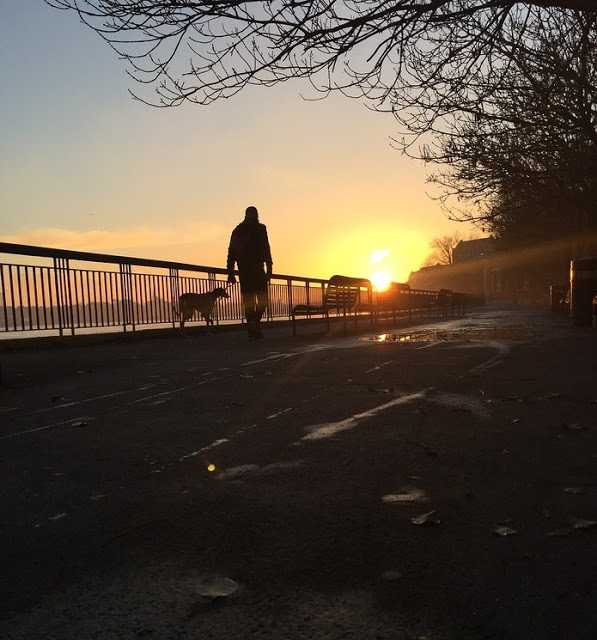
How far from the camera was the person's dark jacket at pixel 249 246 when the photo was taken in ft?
38.3

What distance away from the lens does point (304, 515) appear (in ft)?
6.81

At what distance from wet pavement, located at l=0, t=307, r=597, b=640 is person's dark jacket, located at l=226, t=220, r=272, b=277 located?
7.19 meters

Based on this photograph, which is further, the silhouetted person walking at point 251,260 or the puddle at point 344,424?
the silhouetted person walking at point 251,260

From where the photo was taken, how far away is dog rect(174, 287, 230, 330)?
1477 centimetres

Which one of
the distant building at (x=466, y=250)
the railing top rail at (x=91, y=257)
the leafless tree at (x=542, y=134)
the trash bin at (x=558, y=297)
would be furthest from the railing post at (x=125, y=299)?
the distant building at (x=466, y=250)

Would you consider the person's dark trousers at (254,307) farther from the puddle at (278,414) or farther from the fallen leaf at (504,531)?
the fallen leaf at (504,531)

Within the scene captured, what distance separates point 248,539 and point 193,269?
13.9 m

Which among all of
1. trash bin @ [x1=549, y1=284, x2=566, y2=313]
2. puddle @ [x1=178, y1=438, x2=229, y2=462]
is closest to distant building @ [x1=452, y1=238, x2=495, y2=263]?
trash bin @ [x1=549, y1=284, x2=566, y2=313]

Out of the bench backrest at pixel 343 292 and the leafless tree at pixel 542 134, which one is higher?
the leafless tree at pixel 542 134

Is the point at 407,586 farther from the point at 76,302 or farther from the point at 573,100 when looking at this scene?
the point at 573,100

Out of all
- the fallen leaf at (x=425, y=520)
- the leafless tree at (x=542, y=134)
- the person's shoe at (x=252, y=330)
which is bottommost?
the fallen leaf at (x=425, y=520)

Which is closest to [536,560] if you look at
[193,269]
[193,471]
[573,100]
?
[193,471]

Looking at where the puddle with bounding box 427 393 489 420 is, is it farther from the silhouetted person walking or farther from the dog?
the dog

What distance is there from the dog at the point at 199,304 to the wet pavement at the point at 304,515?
1004cm
